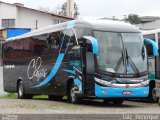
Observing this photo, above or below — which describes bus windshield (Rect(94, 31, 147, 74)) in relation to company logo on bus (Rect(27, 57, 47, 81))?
above

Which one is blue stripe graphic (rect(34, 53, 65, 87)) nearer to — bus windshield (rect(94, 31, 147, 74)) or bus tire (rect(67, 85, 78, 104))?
bus tire (rect(67, 85, 78, 104))

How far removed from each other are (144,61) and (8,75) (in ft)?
37.7

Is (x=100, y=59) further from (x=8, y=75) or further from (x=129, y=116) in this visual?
(x=8, y=75)

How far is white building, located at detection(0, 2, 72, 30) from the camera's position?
72625 millimetres

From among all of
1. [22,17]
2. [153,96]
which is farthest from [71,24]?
[22,17]

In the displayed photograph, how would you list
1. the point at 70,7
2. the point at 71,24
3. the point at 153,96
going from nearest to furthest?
the point at 71,24, the point at 153,96, the point at 70,7

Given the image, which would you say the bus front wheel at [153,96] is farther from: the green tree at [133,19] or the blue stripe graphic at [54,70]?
the green tree at [133,19]

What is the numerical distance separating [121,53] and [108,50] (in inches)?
21.0

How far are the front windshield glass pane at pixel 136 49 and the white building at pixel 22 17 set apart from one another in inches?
2086

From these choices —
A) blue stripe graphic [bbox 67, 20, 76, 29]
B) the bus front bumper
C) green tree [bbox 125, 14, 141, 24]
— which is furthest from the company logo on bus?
green tree [bbox 125, 14, 141, 24]

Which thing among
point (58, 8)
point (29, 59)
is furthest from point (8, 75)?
point (58, 8)

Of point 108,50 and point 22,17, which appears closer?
point 108,50

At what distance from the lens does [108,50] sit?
63.6ft

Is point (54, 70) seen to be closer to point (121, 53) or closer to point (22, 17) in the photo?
point (121, 53)
